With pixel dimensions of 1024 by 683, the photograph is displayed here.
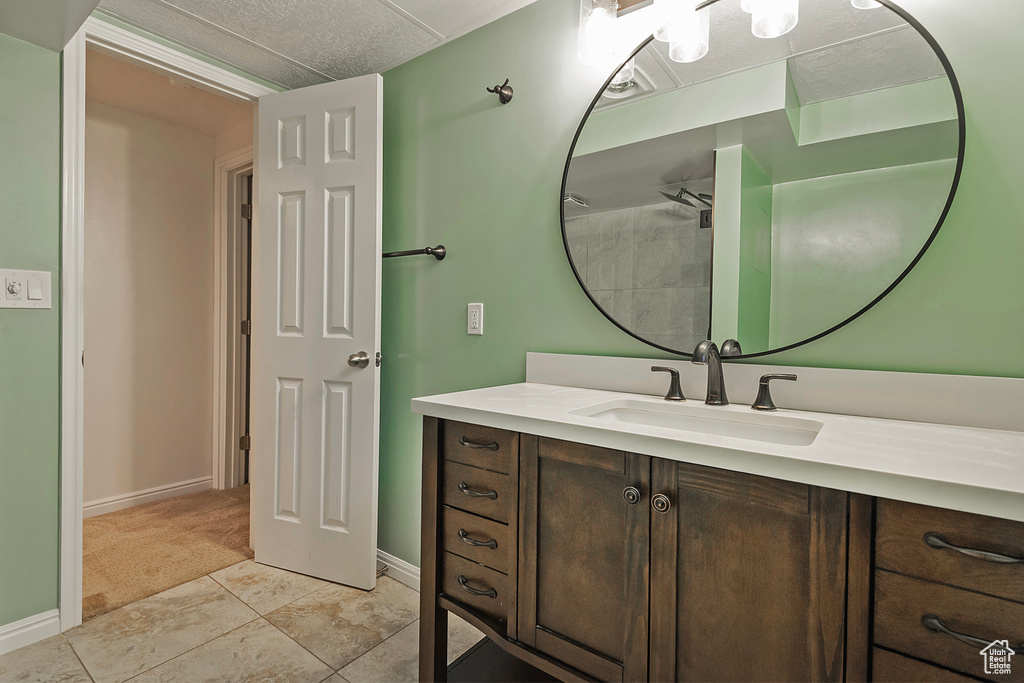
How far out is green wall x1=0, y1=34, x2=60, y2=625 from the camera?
5.42 ft

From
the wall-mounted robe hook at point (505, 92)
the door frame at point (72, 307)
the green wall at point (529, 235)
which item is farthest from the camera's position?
the wall-mounted robe hook at point (505, 92)

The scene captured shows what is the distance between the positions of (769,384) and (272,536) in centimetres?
208

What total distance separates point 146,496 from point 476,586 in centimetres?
271

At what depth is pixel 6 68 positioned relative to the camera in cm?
163

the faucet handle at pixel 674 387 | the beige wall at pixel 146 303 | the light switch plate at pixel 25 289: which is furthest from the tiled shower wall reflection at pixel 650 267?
the beige wall at pixel 146 303

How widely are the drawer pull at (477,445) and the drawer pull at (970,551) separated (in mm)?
801

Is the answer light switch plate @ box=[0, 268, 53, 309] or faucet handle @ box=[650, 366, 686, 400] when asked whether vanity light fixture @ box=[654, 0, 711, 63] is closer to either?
faucet handle @ box=[650, 366, 686, 400]

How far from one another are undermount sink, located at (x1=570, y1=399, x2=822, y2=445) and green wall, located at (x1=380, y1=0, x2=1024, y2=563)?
0.21 m

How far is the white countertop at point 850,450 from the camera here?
0.71m

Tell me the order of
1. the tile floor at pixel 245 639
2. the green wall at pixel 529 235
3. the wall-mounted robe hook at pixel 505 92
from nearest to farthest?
the green wall at pixel 529 235
the tile floor at pixel 245 639
the wall-mounted robe hook at pixel 505 92

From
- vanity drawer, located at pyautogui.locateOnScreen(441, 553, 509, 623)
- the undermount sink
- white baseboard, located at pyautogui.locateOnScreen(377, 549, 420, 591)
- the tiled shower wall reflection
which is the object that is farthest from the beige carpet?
the tiled shower wall reflection

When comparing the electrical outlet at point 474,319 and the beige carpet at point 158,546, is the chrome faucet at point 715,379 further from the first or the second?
the beige carpet at point 158,546

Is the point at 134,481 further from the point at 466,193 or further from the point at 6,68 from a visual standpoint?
the point at 466,193

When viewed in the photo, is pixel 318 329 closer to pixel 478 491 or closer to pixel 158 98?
pixel 478 491
